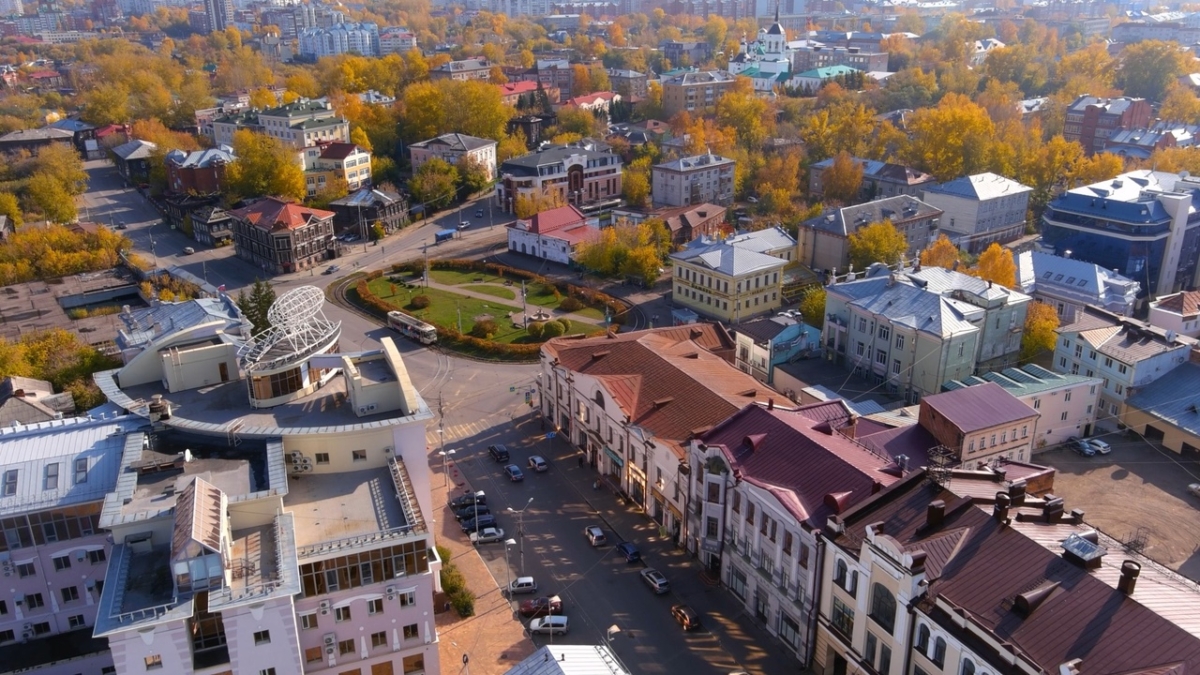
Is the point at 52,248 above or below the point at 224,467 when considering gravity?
below

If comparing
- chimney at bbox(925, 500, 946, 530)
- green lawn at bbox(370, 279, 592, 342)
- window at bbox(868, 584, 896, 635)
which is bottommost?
green lawn at bbox(370, 279, 592, 342)

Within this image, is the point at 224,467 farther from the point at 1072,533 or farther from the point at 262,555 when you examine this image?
the point at 1072,533

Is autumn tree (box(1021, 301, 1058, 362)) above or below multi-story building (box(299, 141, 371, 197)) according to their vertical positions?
below


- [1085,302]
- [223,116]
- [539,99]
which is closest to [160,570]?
[1085,302]

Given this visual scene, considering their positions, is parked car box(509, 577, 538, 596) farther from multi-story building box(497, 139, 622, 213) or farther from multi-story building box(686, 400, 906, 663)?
multi-story building box(497, 139, 622, 213)

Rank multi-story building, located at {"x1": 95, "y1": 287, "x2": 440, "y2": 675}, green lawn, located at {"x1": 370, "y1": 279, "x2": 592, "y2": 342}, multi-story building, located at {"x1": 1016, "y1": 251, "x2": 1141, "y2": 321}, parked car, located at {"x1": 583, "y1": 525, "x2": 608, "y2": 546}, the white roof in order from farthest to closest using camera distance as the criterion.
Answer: green lawn, located at {"x1": 370, "y1": 279, "x2": 592, "y2": 342} < multi-story building, located at {"x1": 1016, "y1": 251, "x2": 1141, "y2": 321} < parked car, located at {"x1": 583, "y1": 525, "x2": 608, "y2": 546} < the white roof < multi-story building, located at {"x1": 95, "y1": 287, "x2": 440, "y2": 675}

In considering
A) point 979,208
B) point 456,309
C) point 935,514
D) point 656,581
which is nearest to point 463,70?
point 456,309

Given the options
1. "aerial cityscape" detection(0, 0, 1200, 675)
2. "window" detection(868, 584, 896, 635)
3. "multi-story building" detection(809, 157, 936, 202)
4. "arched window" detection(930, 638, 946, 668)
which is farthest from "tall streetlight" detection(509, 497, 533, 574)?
"multi-story building" detection(809, 157, 936, 202)

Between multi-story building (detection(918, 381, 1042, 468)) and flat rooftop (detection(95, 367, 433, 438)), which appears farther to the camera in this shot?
multi-story building (detection(918, 381, 1042, 468))
